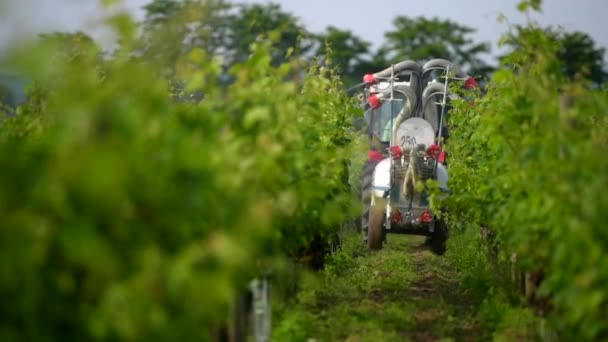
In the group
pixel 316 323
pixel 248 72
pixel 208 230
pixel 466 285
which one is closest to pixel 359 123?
pixel 466 285

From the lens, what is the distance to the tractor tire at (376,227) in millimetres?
14914

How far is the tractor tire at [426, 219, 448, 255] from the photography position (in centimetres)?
1554

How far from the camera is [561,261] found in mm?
6199

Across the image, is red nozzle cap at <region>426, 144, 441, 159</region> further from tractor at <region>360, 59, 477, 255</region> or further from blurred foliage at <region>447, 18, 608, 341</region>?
blurred foliage at <region>447, 18, 608, 341</region>

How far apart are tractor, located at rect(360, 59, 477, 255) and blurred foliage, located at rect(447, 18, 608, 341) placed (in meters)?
3.88

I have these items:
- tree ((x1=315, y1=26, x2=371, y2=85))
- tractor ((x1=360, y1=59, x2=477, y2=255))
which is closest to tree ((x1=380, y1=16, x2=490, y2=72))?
tree ((x1=315, y1=26, x2=371, y2=85))

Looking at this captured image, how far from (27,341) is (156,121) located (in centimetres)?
105

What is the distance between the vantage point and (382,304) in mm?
11406

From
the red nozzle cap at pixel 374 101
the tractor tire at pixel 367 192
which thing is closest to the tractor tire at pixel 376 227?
the tractor tire at pixel 367 192

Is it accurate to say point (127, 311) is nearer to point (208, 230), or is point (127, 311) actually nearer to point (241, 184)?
point (208, 230)

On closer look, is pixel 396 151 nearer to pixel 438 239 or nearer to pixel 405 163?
pixel 405 163

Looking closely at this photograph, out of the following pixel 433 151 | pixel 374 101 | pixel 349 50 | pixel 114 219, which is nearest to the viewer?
pixel 114 219

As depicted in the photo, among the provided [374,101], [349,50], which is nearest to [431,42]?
[349,50]

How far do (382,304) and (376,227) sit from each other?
377cm
